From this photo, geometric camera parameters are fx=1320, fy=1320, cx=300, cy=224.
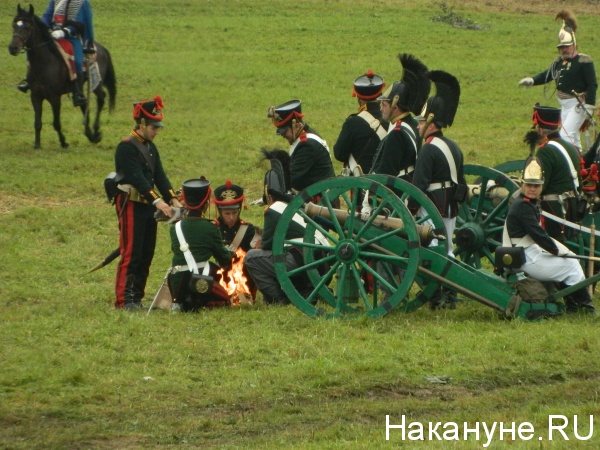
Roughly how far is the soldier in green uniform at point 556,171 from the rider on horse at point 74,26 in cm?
985

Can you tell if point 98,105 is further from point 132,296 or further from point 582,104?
point 132,296

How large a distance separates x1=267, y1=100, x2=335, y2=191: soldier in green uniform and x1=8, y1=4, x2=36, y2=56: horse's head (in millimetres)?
8497

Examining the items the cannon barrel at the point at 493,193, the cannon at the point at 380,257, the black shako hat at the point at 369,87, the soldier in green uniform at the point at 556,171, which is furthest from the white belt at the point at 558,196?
the black shako hat at the point at 369,87

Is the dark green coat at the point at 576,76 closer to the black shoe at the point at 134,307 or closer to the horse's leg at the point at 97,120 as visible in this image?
the black shoe at the point at 134,307

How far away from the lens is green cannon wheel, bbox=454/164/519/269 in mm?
11099

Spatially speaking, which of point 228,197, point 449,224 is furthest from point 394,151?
point 228,197

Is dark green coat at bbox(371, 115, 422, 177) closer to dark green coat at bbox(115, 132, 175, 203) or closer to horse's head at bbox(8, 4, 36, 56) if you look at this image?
dark green coat at bbox(115, 132, 175, 203)

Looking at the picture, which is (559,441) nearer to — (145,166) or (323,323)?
(323,323)

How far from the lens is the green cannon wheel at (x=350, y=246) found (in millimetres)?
9750

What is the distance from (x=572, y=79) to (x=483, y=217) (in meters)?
4.70

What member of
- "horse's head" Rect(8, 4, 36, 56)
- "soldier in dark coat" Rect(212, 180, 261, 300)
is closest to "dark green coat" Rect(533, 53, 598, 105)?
"soldier in dark coat" Rect(212, 180, 261, 300)

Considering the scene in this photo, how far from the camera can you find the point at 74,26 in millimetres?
19016

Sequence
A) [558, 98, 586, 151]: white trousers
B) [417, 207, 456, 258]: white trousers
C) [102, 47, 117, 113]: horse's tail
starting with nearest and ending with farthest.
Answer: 1. [417, 207, 456, 258]: white trousers
2. [558, 98, 586, 151]: white trousers
3. [102, 47, 117, 113]: horse's tail

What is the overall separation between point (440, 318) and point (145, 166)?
2843 millimetres
